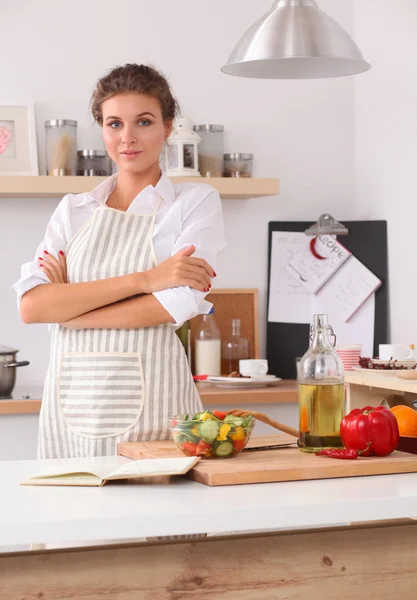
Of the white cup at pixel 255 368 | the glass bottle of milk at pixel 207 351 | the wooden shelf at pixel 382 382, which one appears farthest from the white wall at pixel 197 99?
the wooden shelf at pixel 382 382

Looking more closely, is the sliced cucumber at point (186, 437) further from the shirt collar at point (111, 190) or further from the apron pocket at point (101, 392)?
the shirt collar at point (111, 190)

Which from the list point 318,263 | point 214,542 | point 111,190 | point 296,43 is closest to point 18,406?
point 111,190

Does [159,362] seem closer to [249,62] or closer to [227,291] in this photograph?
[249,62]

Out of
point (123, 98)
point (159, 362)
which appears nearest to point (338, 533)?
point (159, 362)

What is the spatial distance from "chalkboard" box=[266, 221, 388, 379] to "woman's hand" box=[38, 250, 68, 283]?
1.89 m

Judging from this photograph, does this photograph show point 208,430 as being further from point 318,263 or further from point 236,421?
point 318,263

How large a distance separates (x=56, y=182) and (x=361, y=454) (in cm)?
225

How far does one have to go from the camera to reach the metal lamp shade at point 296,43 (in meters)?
2.25

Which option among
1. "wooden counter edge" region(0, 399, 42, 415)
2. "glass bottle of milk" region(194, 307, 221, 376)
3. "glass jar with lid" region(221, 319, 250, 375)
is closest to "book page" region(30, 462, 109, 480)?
"wooden counter edge" region(0, 399, 42, 415)

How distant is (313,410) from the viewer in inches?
66.1

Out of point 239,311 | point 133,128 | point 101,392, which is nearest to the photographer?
point 101,392

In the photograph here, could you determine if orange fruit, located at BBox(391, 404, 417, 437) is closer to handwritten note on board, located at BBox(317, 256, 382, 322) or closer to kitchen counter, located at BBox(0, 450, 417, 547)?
kitchen counter, located at BBox(0, 450, 417, 547)

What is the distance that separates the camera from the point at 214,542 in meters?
1.33

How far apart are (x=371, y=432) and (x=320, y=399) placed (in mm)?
117
